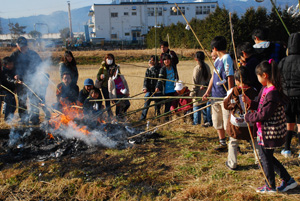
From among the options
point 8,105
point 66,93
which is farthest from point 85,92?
point 8,105

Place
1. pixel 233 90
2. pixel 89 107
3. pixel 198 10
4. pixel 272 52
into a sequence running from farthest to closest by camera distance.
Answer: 1. pixel 198 10
2. pixel 89 107
3. pixel 272 52
4. pixel 233 90

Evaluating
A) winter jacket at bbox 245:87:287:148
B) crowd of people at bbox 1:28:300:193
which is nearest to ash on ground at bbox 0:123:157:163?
crowd of people at bbox 1:28:300:193

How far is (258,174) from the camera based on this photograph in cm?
384

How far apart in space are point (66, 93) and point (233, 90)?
4576 mm

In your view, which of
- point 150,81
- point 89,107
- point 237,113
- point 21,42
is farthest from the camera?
point 150,81

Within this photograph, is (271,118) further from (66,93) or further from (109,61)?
(66,93)

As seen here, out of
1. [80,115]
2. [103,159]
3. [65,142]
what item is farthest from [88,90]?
[103,159]

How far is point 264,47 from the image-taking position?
458 cm

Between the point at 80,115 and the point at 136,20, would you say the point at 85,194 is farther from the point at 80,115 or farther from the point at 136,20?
the point at 136,20

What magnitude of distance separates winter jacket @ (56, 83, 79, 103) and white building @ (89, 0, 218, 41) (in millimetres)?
51953

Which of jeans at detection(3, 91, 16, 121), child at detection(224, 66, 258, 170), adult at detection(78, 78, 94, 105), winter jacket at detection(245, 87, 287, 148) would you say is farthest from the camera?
jeans at detection(3, 91, 16, 121)

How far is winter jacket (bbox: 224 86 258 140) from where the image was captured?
11.5ft

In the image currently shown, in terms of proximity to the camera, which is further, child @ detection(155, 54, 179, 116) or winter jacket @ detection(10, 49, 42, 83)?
winter jacket @ detection(10, 49, 42, 83)

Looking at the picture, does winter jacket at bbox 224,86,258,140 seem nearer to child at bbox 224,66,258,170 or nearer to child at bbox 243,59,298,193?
child at bbox 224,66,258,170
